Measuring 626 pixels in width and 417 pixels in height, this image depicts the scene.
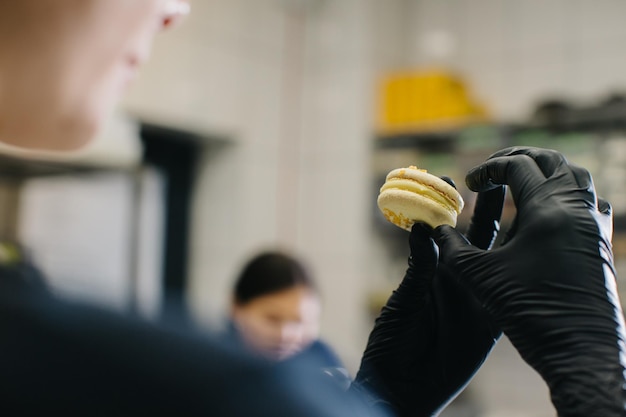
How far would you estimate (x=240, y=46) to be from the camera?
3.76 m

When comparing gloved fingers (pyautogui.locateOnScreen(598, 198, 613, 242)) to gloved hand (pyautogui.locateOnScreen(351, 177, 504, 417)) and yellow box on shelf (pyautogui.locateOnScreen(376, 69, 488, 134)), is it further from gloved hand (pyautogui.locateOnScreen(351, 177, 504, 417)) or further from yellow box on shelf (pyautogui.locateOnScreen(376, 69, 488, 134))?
yellow box on shelf (pyautogui.locateOnScreen(376, 69, 488, 134))

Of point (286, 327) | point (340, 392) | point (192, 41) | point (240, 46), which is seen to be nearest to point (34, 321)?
point (340, 392)

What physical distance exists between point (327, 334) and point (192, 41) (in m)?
1.60

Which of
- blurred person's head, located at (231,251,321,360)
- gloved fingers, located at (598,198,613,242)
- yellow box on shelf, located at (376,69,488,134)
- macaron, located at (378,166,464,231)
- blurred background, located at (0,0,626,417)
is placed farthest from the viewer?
yellow box on shelf, located at (376,69,488,134)

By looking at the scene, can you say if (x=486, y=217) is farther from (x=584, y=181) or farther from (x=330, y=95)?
(x=330, y=95)

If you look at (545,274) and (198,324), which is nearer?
(198,324)

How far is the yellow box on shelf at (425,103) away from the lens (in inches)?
138

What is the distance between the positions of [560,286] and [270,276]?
5.49ft

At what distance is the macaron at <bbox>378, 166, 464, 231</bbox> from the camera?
85cm

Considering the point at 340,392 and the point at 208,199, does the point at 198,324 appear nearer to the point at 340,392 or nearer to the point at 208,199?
the point at 340,392

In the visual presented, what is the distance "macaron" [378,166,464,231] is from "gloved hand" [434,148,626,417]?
0.23 feet

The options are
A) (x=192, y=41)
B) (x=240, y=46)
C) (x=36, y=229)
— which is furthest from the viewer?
(x=240, y=46)

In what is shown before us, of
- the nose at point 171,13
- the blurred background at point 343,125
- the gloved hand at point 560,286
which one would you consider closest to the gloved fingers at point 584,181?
the gloved hand at point 560,286

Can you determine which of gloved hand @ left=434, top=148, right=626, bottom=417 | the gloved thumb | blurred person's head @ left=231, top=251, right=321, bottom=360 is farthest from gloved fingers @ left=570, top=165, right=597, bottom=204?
blurred person's head @ left=231, top=251, right=321, bottom=360
